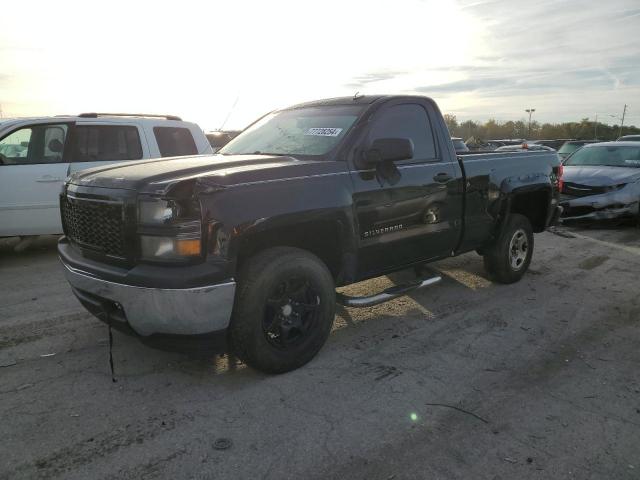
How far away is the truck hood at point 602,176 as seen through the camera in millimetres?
9523

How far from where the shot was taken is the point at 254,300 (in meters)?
3.24

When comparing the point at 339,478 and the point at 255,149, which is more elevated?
the point at 255,149

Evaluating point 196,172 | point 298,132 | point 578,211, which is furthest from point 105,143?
point 578,211

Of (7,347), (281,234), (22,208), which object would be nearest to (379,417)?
(281,234)

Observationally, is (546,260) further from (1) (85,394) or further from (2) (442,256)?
(1) (85,394)

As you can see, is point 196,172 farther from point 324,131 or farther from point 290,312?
point 324,131

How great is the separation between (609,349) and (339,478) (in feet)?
8.91

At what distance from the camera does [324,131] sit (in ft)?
13.8

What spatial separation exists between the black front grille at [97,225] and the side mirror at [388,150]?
5.98 feet

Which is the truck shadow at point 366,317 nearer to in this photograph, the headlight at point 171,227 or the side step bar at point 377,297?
the side step bar at point 377,297

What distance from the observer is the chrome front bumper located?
2.98 m

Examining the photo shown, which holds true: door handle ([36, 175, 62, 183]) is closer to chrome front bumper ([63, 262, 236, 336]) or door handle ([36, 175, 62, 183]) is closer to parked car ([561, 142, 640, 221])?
chrome front bumper ([63, 262, 236, 336])

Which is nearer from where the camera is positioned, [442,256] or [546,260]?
[442,256]

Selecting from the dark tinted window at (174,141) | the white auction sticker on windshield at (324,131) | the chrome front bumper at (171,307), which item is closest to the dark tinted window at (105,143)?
the dark tinted window at (174,141)
